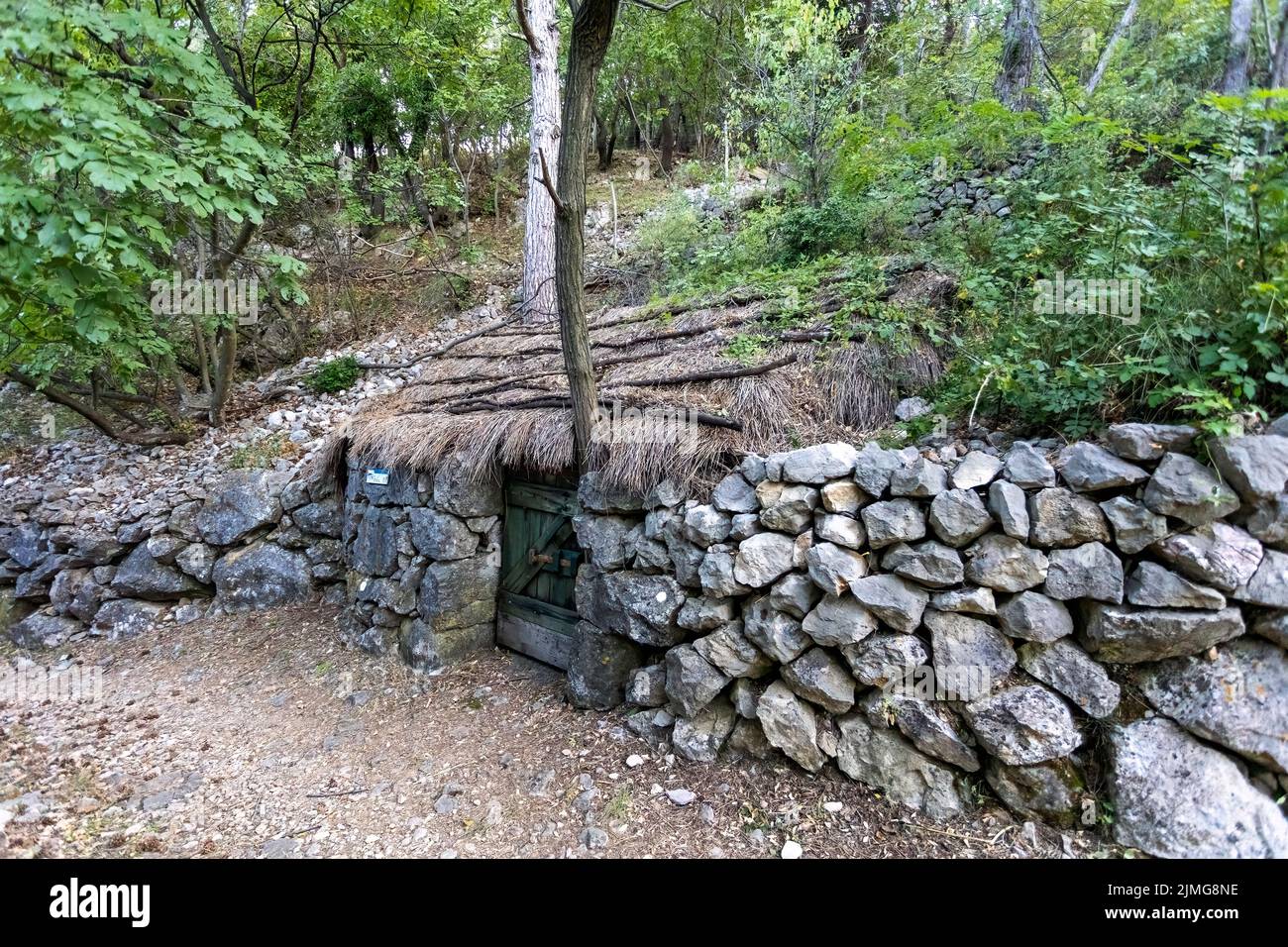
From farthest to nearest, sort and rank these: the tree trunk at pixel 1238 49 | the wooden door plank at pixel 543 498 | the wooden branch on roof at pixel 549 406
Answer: the tree trunk at pixel 1238 49 < the wooden door plank at pixel 543 498 < the wooden branch on roof at pixel 549 406

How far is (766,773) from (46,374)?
7.50 m

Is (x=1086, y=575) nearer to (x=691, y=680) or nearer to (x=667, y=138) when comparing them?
(x=691, y=680)

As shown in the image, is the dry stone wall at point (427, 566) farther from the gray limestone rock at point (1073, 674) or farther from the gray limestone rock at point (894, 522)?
the gray limestone rock at point (1073, 674)

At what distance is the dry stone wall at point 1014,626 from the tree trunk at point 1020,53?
5456mm

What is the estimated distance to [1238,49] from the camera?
4.84 metres

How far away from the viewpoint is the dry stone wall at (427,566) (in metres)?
4.48

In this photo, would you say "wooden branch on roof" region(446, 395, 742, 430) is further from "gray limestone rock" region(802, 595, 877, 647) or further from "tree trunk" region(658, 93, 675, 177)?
"tree trunk" region(658, 93, 675, 177)

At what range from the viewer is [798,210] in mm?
5336

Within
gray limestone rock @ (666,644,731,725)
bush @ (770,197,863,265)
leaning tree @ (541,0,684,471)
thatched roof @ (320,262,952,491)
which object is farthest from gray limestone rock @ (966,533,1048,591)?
bush @ (770,197,863,265)

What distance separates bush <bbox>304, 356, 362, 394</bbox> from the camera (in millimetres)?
7098

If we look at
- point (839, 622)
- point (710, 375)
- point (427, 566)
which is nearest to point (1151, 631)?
point (839, 622)

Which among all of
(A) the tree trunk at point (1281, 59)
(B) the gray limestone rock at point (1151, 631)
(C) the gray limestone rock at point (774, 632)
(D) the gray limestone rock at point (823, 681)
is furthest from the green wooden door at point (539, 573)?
(A) the tree trunk at point (1281, 59)
